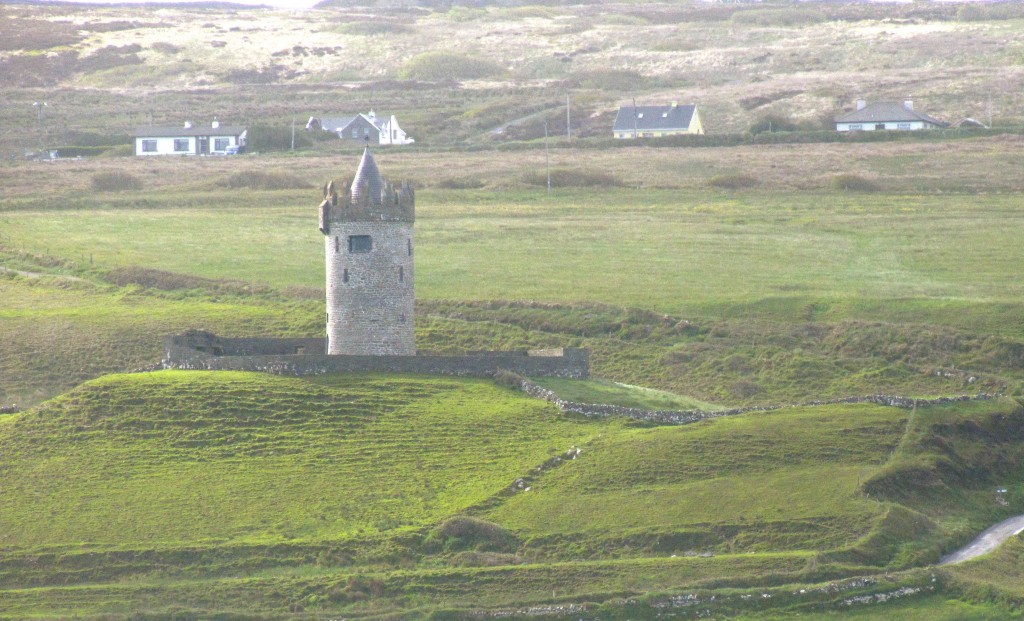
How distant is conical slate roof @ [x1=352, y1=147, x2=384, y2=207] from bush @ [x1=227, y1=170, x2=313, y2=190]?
2584 inches

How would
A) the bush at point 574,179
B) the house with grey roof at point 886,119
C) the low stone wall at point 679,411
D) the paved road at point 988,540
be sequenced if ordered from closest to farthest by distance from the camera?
the paved road at point 988,540 → the low stone wall at point 679,411 → the bush at point 574,179 → the house with grey roof at point 886,119

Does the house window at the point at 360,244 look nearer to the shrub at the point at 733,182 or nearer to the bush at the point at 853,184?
the shrub at the point at 733,182

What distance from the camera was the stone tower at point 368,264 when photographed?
58781mm

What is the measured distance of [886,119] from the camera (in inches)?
6501

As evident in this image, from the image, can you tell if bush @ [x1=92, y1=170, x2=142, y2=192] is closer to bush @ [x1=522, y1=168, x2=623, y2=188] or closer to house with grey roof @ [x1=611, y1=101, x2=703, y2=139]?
bush @ [x1=522, y1=168, x2=623, y2=188]

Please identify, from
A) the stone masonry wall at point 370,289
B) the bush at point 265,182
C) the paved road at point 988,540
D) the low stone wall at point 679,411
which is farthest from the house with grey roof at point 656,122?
the paved road at point 988,540

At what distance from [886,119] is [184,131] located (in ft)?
239

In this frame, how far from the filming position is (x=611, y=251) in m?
92.9

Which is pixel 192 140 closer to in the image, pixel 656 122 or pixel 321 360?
pixel 656 122

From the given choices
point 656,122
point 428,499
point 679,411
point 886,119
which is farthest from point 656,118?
point 428,499

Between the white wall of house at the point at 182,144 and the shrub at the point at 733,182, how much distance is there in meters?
64.6

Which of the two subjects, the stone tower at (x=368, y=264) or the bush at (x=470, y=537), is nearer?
the bush at (x=470, y=537)

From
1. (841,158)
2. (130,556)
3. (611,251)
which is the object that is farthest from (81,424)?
(841,158)

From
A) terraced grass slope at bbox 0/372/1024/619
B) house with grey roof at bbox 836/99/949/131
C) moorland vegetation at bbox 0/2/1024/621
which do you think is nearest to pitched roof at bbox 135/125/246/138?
moorland vegetation at bbox 0/2/1024/621
